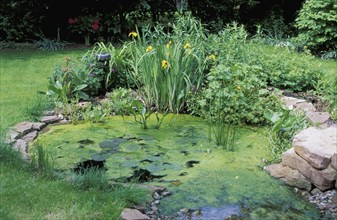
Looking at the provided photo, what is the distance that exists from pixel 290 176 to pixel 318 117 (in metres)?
1.16

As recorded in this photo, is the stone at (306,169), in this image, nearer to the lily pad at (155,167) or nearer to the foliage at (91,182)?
the lily pad at (155,167)

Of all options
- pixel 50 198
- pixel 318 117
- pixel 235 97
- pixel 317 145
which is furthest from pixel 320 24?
pixel 50 198

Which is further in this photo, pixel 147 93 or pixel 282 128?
pixel 147 93

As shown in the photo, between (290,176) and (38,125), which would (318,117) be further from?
(38,125)

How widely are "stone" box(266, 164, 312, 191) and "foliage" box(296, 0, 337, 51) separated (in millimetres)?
5325

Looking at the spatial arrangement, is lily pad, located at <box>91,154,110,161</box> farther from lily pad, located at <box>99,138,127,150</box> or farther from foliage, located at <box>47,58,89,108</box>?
foliage, located at <box>47,58,89,108</box>

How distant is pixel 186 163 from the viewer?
4.32 metres

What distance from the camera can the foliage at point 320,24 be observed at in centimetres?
879

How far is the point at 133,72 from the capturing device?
5.93m

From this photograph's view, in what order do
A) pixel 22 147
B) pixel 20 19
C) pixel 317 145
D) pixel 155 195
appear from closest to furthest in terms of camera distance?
pixel 155 195
pixel 317 145
pixel 22 147
pixel 20 19

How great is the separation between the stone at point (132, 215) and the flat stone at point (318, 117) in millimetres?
2312

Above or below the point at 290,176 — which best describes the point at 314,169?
above

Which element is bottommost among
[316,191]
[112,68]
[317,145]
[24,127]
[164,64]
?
[316,191]

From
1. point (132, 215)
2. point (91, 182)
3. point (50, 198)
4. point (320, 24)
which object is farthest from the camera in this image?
point (320, 24)
